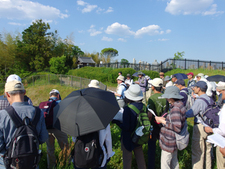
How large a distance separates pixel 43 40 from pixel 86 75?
1022cm

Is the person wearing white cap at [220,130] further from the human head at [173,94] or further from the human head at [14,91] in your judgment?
the human head at [14,91]

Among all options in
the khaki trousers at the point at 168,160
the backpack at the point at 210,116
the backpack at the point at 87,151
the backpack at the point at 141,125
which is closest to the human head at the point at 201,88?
the backpack at the point at 210,116

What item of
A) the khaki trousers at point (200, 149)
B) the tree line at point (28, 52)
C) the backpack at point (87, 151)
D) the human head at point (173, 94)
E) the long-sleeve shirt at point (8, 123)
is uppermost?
the tree line at point (28, 52)

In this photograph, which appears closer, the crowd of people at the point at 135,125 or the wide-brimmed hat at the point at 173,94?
the crowd of people at the point at 135,125

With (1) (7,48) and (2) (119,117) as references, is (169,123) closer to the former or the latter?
(2) (119,117)

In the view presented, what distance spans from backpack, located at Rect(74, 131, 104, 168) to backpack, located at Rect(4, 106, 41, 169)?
0.49 meters

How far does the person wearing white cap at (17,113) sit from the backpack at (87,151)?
50cm

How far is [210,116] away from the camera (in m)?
2.69

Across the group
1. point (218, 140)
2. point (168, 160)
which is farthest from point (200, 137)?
point (218, 140)

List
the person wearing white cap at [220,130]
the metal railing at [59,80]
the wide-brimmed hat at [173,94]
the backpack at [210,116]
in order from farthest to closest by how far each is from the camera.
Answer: the metal railing at [59,80] < the backpack at [210,116] < the wide-brimmed hat at [173,94] < the person wearing white cap at [220,130]

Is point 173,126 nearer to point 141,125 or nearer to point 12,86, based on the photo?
point 141,125

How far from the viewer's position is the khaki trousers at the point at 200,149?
114 inches

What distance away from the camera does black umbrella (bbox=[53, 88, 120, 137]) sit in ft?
5.55

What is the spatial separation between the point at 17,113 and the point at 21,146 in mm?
369
